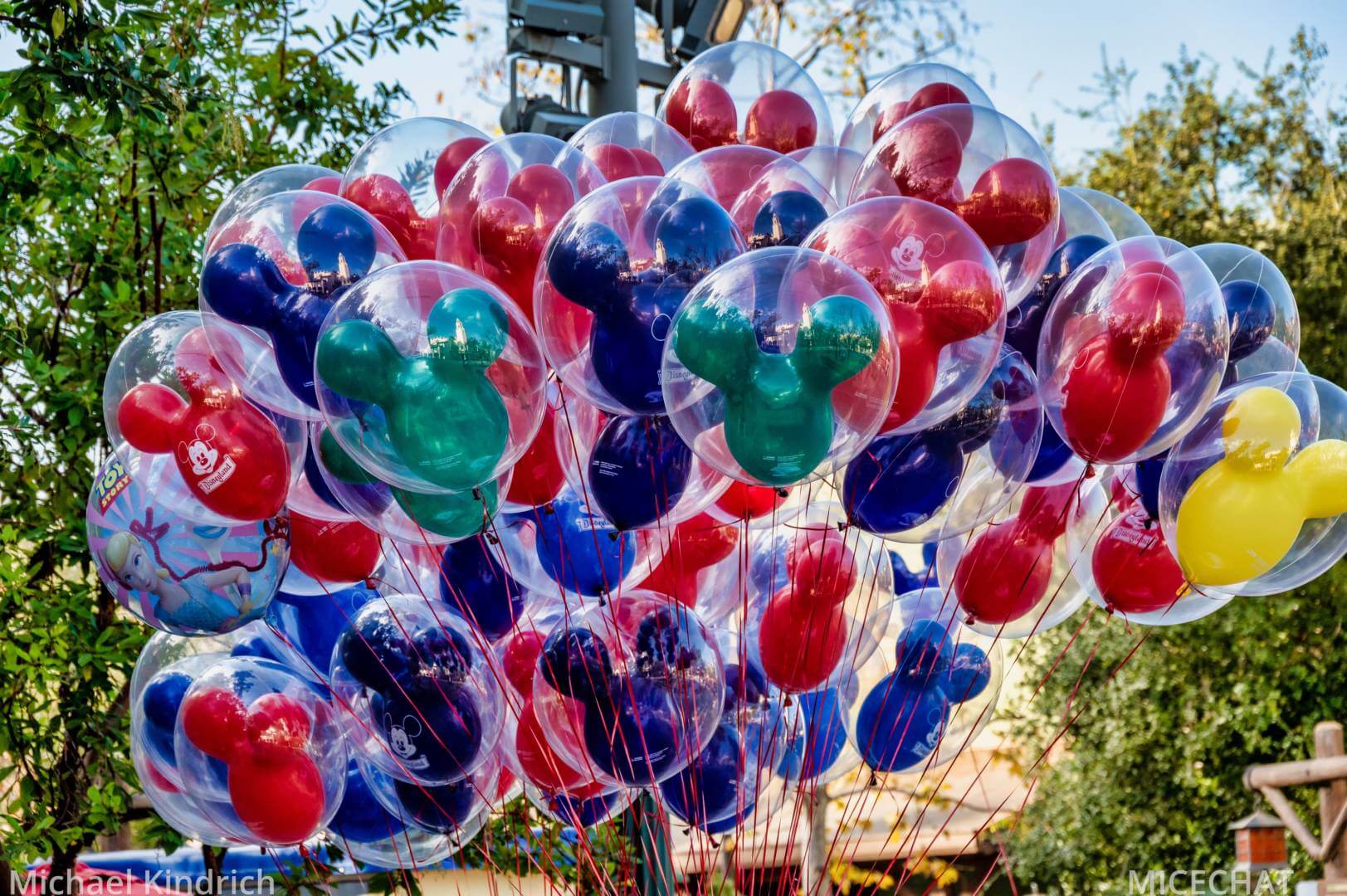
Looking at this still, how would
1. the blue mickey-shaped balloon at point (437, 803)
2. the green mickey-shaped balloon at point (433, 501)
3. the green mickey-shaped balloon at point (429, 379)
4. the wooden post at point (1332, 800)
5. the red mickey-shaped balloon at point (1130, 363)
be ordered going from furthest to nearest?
the wooden post at point (1332, 800), the blue mickey-shaped balloon at point (437, 803), the green mickey-shaped balloon at point (433, 501), the red mickey-shaped balloon at point (1130, 363), the green mickey-shaped balloon at point (429, 379)

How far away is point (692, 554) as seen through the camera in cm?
324

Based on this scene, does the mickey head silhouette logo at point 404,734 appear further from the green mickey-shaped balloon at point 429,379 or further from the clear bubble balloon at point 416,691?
the green mickey-shaped balloon at point 429,379

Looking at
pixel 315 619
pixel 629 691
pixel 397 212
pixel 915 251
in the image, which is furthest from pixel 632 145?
pixel 315 619

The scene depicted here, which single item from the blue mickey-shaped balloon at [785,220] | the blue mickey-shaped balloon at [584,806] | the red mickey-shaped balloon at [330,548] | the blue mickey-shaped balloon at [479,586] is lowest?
the blue mickey-shaped balloon at [584,806]

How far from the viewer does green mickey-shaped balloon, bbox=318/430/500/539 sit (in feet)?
8.66

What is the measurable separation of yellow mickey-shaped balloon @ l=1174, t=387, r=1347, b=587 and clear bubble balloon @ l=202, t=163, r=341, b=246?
6.84 ft

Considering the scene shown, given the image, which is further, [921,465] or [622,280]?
[921,465]

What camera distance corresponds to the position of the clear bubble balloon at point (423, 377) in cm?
231

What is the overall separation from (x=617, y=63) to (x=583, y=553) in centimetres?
173

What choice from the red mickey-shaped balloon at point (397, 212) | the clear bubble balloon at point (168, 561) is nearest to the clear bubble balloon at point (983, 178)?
the red mickey-shaped balloon at point (397, 212)

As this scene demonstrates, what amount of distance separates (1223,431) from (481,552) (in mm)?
1747

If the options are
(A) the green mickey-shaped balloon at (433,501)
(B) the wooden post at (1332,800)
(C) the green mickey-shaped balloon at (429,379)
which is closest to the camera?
(C) the green mickey-shaped balloon at (429,379)

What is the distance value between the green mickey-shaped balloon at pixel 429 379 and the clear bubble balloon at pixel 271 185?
2.22 feet

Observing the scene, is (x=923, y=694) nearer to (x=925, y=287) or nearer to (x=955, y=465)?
(x=955, y=465)
